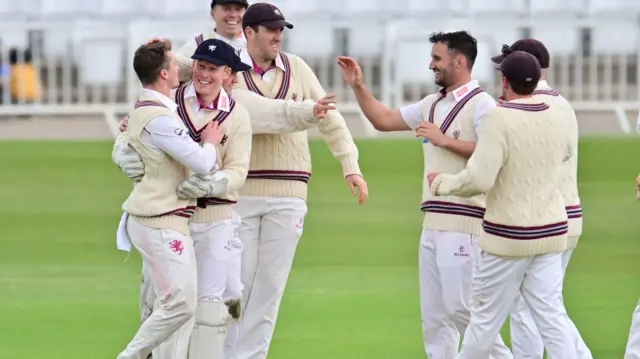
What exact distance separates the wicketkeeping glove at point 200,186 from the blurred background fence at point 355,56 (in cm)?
1376

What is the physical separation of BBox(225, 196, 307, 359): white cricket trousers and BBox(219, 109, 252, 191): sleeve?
689 mm

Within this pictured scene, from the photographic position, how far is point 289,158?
929 cm

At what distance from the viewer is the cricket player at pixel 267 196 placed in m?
9.20

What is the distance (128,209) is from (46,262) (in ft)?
18.2

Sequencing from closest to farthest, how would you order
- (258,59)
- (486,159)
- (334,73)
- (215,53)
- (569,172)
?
(486,159) < (215,53) < (569,172) < (258,59) < (334,73)

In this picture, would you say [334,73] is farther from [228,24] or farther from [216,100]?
[216,100]

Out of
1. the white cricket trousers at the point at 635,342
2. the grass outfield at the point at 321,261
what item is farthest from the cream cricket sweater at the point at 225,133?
the white cricket trousers at the point at 635,342

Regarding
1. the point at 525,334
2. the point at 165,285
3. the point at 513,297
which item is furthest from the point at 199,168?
the point at 525,334

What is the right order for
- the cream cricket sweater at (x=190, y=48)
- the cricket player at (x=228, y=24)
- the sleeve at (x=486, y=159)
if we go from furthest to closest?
the cricket player at (x=228, y=24), the cream cricket sweater at (x=190, y=48), the sleeve at (x=486, y=159)

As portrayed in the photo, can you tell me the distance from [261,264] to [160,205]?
1.20m

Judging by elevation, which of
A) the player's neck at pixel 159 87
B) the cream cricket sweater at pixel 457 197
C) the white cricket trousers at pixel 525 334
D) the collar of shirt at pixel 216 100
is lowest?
the white cricket trousers at pixel 525 334

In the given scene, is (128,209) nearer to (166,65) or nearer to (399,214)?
(166,65)

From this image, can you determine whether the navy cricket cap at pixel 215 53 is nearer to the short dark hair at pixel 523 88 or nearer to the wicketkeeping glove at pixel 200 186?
the wicketkeeping glove at pixel 200 186

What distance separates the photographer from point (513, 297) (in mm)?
8266
